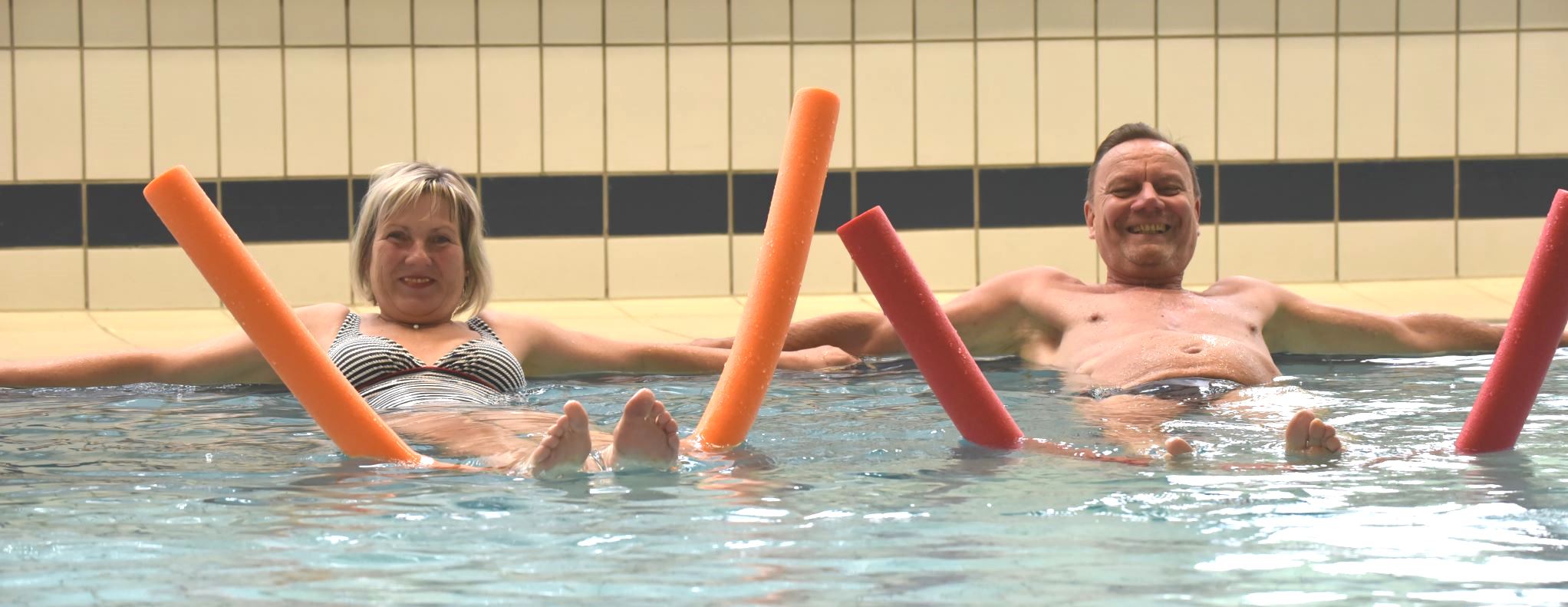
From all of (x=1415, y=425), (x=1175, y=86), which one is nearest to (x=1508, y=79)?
(x=1175, y=86)

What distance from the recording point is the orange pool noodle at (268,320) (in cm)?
Answer: 288

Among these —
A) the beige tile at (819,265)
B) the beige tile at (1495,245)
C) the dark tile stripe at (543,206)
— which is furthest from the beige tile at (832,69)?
the beige tile at (1495,245)

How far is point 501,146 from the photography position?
21.6 ft

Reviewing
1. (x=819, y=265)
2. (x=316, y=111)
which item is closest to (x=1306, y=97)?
(x=819, y=265)

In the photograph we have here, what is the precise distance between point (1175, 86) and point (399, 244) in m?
3.88

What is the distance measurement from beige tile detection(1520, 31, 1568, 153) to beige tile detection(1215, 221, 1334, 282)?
911 millimetres

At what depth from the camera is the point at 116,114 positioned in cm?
638

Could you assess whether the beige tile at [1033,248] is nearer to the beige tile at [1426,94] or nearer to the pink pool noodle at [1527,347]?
the beige tile at [1426,94]

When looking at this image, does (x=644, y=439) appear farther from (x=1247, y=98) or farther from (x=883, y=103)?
(x=1247, y=98)

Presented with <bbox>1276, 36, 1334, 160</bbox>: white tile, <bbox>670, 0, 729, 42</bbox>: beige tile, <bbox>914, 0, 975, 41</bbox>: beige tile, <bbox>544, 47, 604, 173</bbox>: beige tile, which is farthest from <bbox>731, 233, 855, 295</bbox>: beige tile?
<bbox>1276, 36, 1334, 160</bbox>: white tile

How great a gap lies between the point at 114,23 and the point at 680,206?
2240 millimetres

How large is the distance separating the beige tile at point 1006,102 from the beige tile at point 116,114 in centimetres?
323

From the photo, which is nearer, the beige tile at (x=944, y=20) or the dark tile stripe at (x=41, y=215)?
the dark tile stripe at (x=41, y=215)

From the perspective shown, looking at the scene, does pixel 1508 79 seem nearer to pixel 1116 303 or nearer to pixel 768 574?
pixel 1116 303
